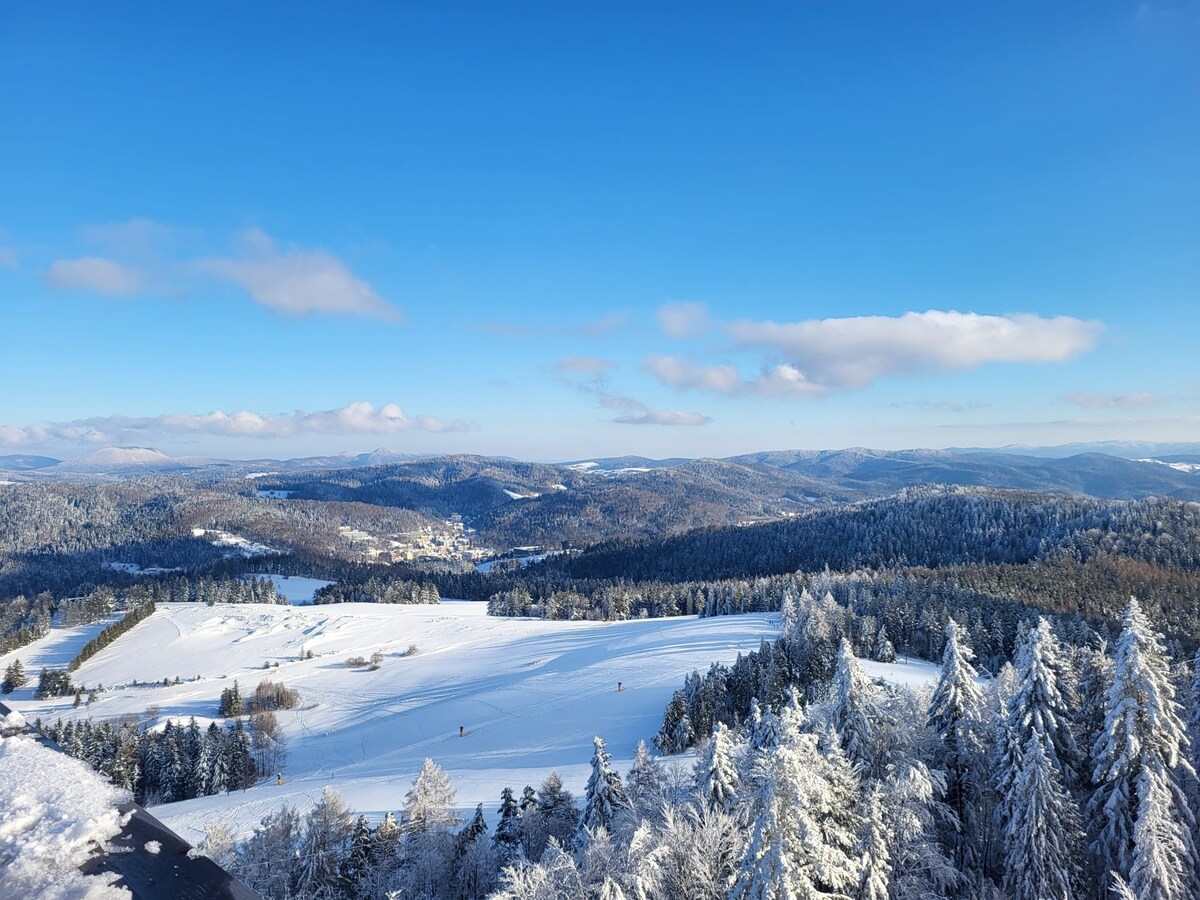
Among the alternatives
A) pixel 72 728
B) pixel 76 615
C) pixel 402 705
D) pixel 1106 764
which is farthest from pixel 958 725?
pixel 76 615

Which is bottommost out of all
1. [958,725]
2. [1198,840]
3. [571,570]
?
[571,570]

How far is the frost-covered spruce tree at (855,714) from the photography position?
2347 centimetres

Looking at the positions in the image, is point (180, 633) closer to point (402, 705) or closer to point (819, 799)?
point (402, 705)

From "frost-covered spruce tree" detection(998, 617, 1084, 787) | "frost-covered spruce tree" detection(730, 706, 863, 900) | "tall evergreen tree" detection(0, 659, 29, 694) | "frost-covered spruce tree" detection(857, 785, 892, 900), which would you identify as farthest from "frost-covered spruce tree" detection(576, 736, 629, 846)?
"tall evergreen tree" detection(0, 659, 29, 694)

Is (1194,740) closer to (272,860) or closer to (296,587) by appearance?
(272,860)

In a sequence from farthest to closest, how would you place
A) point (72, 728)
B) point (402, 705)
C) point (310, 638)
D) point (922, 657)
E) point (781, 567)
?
1. point (781, 567)
2. point (310, 638)
3. point (922, 657)
4. point (402, 705)
5. point (72, 728)

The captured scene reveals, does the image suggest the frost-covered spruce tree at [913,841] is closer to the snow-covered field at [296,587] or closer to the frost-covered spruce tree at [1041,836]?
the frost-covered spruce tree at [1041,836]

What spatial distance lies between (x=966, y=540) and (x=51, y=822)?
193307 mm

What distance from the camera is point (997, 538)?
15875cm

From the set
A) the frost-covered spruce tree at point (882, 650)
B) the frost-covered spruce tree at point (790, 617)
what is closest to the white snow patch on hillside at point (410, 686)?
the frost-covered spruce tree at point (790, 617)

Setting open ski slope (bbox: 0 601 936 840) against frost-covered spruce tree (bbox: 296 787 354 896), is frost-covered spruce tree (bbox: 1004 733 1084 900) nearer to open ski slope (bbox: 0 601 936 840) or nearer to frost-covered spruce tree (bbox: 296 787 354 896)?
frost-covered spruce tree (bbox: 296 787 354 896)

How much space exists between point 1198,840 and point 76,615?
16615 cm

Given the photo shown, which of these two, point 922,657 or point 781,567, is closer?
point 922,657

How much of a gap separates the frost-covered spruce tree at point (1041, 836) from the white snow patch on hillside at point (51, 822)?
26093mm
